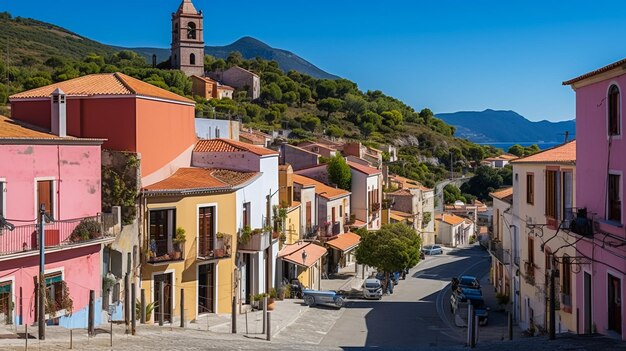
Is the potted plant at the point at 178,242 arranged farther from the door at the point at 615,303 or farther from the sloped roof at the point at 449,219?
A: the sloped roof at the point at 449,219

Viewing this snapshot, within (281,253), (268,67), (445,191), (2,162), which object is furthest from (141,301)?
(268,67)

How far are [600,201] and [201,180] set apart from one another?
621 inches

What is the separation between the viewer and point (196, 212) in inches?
1086

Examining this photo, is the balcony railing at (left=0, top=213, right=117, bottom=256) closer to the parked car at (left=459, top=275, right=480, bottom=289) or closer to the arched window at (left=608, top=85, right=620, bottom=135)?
the arched window at (left=608, top=85, right=620, bottom=135)

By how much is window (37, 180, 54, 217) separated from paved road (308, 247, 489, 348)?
1098 cm

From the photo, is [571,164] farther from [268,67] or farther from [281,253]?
[268,67]

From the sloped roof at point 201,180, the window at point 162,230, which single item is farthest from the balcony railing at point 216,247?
the sloped roof at point 201,180

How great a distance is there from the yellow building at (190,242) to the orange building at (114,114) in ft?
4.67

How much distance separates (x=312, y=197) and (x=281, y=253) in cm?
927

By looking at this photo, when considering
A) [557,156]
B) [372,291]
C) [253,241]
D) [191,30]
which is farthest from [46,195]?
[191,30]

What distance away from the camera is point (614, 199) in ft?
61.9

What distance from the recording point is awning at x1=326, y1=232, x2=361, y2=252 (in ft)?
155

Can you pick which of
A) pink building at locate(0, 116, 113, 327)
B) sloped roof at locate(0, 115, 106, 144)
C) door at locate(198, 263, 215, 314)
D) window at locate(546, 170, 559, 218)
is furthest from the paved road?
sloped roof at locate(0, 115, 106, 144)

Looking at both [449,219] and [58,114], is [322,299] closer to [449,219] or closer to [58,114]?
[58,114]
